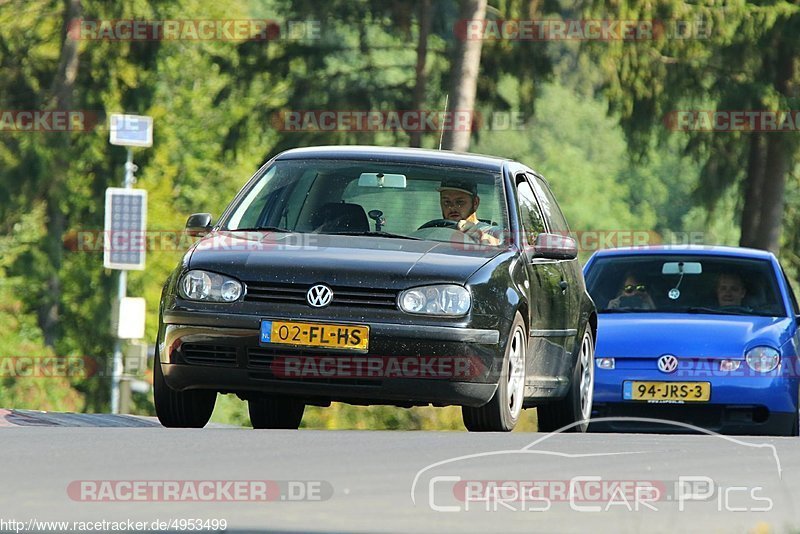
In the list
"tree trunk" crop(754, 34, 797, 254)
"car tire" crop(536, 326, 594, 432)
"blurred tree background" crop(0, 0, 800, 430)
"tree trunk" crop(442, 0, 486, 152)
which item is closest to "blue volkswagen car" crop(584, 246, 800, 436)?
"car tire" crop(536, 326, 594, 432)

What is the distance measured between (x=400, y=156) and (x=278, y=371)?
210 cm

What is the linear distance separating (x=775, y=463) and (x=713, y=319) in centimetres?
554

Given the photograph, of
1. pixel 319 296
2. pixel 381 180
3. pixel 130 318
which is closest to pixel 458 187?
pixel 381 180

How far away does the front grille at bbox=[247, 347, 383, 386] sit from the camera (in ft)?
34.6

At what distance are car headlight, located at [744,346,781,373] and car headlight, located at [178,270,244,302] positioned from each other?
5.11 m

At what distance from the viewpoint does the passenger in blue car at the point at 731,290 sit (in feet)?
50.5

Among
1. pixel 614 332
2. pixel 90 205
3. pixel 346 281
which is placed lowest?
pixel 90 205

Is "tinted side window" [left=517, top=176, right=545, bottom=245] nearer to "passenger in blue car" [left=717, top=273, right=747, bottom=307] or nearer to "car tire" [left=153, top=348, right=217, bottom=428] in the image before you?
"car tire" [left=153, top=348, right=217, bottom=428]

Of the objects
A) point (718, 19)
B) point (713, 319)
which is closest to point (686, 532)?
point (713, 319)

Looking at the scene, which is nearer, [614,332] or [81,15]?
[614,332]

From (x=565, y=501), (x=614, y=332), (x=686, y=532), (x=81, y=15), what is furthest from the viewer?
(x=81, y=15)

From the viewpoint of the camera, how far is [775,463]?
9.50 m

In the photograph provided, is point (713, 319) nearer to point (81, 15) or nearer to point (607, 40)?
point (607, 40)

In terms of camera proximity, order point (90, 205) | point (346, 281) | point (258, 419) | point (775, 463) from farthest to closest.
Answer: point (90, 205) < point (258, 419) < point (346, 281) < point (775, 463)
